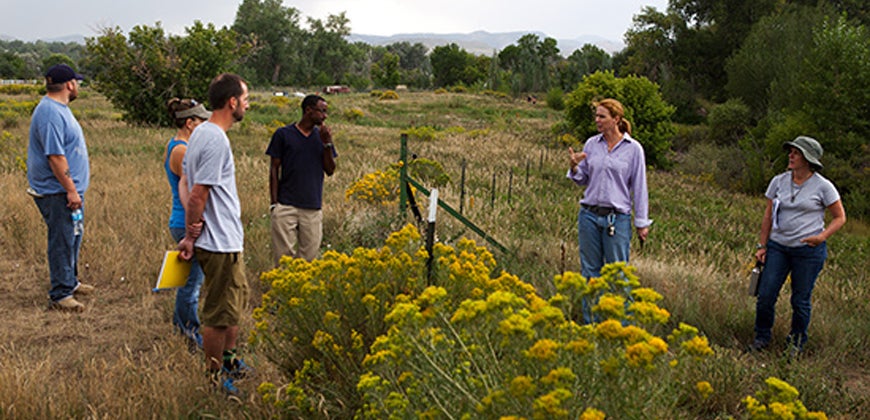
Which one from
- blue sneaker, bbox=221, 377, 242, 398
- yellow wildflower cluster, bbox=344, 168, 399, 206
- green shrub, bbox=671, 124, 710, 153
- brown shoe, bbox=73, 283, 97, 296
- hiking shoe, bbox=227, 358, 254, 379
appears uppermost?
yellow wildflower cluster, bbox=344, 168, 399, 206

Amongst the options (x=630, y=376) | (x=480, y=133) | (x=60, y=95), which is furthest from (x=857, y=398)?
(x=480, y=133)

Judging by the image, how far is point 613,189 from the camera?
491 centimetres

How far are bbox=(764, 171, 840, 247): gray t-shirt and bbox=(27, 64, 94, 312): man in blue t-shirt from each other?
18.1ft

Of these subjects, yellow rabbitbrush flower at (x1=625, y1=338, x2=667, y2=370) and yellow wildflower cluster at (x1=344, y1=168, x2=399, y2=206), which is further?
yellow wildflower cluster at (x1=344, y1=168, x2=399, y2=206)

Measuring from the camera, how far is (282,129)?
5.37 meters

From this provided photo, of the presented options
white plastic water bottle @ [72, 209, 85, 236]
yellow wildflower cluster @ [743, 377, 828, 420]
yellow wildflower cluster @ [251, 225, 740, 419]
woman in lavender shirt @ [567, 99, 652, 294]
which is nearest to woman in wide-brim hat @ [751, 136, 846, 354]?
woman in lavender shirt @ [567, 99, 652, 294]

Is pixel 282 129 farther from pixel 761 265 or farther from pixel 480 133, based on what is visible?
pixel 480 133

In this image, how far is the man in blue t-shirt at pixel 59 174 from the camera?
4.96 m

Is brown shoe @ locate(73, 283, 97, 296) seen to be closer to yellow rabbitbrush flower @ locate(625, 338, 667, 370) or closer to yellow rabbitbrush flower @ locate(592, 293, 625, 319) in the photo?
yellow rabbitbrush flower @ locate(592, 293, 625, 319)

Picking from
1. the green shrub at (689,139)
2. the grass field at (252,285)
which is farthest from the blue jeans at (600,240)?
the green shrub at (689,139)

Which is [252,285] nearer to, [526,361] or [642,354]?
[526,361]

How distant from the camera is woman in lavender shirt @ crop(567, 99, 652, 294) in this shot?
490 cm

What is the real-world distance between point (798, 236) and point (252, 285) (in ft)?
14.9

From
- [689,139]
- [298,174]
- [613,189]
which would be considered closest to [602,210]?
[613,189]
